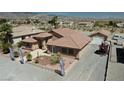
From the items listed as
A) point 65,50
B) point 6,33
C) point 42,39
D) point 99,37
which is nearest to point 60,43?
point 65,50

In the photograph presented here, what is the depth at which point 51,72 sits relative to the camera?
61.9ft

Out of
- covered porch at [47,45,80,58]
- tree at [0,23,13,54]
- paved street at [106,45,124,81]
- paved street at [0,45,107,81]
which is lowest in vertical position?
paved street at [0,45,107,81]

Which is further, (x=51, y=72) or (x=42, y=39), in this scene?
(x=42, y=39)

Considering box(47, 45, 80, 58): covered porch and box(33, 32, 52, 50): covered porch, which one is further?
box(33, 32, 52, 50): covered porch

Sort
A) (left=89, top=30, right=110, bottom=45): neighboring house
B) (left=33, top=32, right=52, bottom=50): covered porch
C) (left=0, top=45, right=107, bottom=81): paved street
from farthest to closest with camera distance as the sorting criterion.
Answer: (left=89, top=30, right=110, bottom=45): neighboring house → (left=33, top=32, right=52, bottom=50): covered porch → (left=0, top=45, right=107, bottom=81): paved street

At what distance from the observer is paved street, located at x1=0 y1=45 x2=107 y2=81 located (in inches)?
690

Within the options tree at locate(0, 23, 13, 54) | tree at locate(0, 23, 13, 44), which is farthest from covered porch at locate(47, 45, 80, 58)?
tree at locate(0, 23, 13, 44)

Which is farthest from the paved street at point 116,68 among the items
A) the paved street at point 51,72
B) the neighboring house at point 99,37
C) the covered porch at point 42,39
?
the covered porch at point 42,39

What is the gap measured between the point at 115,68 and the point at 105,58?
4.97 meters

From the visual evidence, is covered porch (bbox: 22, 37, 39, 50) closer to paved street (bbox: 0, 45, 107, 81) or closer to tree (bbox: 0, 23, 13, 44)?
tree (bbox: 0, 23, 13, 44)

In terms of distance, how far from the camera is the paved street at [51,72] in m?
17.5

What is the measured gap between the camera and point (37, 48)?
30219 millimetres

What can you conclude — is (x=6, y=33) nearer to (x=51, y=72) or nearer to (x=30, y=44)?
(x=30, y=44)

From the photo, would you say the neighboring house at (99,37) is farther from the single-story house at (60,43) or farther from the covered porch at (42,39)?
the covered porch at (42,39)
